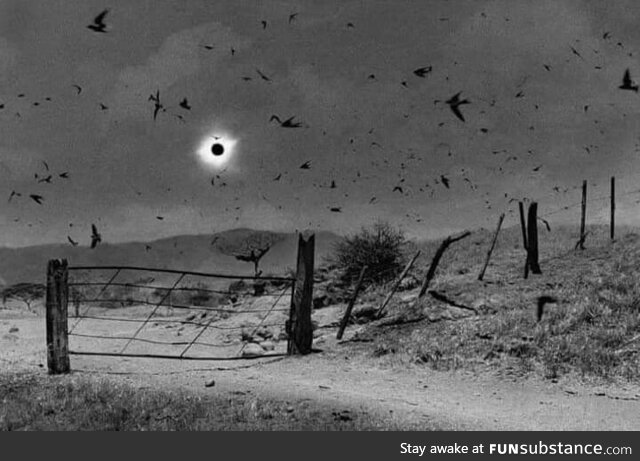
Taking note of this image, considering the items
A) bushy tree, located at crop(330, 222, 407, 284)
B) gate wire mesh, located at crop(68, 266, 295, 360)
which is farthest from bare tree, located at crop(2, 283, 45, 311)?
bushy tree, located at crop(330, 222, 407, 284)

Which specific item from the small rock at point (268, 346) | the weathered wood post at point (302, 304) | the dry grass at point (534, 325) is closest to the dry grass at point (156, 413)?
the weathered wood post at point (302, 304)

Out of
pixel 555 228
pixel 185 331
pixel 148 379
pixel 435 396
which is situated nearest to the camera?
pixel 435 396

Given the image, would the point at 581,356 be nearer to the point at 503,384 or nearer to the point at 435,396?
the point at 503,384

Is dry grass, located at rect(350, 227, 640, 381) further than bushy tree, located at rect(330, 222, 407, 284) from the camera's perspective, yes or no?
No

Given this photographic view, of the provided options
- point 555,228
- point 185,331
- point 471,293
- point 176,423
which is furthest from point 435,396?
point 555,228

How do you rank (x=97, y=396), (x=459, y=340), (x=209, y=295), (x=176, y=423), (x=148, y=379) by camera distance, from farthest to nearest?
(x=209, y=295) → (x=459, y=340) → (x=148, y=379) → (x=97, y=396) → (x=176, y=423)

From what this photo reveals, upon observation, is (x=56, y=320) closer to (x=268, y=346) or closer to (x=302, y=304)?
(x=302, y=304)

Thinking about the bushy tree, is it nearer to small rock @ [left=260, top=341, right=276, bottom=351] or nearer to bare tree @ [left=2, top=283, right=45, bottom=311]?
small rock @ [left=260, top=341, right=276, bottom=351]
